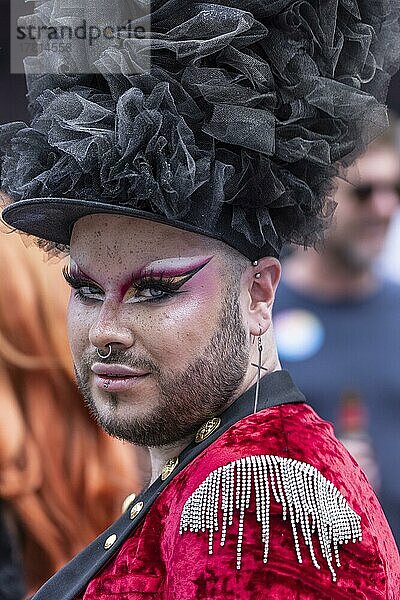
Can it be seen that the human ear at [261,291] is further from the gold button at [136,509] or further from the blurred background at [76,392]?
the gold button at [136,509]

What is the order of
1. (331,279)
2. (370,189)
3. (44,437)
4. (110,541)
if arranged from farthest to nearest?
(331,279), (370,189), (44,437), (110,541)

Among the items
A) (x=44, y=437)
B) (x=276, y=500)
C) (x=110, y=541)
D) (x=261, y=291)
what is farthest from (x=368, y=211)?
(x=276, y=500)

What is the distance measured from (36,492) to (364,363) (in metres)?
1.45

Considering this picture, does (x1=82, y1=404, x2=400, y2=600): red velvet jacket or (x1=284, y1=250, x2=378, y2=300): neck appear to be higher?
(x1=82, y1=404, x2=400, y2=600): red velvet jacket

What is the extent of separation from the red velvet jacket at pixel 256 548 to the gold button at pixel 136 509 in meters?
0.05

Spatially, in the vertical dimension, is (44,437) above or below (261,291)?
below

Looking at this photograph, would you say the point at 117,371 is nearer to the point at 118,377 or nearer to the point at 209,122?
the point at 118,377

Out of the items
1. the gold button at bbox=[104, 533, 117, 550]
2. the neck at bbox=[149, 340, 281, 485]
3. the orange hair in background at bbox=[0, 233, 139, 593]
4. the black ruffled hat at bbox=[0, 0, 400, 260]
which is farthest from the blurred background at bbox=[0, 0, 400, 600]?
the gold button at bbox=[104, 533, 117, 550]

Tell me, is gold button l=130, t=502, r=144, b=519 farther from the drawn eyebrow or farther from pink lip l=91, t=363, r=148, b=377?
the drawn eyebrow

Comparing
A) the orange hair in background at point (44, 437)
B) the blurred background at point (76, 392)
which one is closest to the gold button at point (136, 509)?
the blurred background at point (76, 392)

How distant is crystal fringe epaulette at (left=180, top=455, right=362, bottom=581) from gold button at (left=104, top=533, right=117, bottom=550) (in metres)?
0.31

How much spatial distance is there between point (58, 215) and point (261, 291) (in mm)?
416

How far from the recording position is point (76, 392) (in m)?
3.44

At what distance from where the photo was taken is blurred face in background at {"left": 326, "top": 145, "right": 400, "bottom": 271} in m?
4.25
